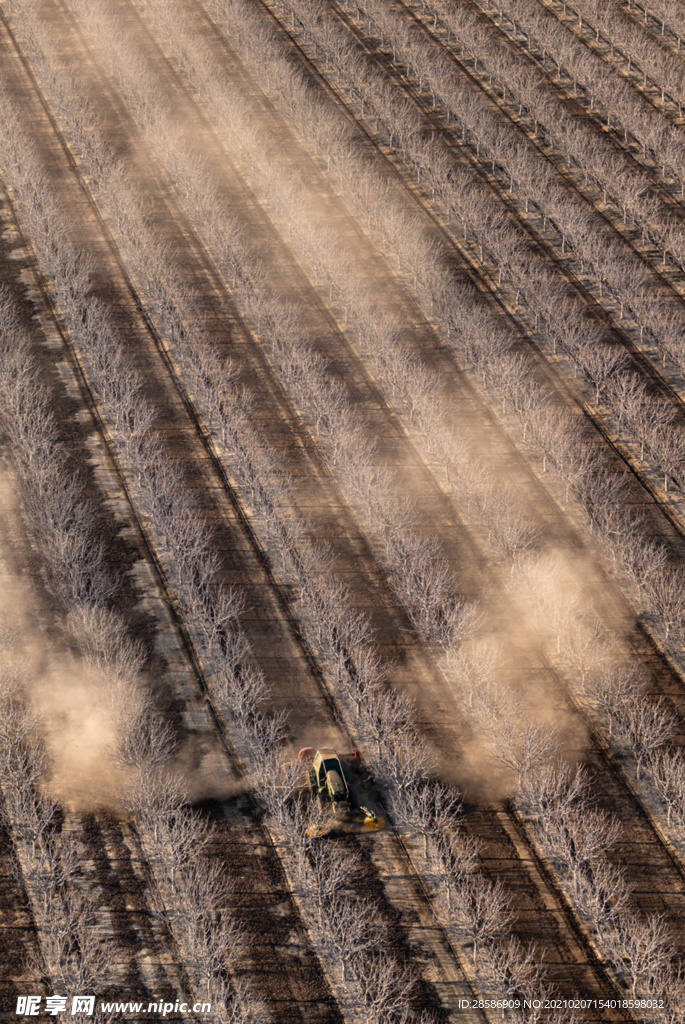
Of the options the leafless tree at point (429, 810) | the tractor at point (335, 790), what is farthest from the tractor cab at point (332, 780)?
the leafless tree at point (429, 810)

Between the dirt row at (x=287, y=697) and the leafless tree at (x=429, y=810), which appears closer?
the leafless tree at (x=429, y=810)

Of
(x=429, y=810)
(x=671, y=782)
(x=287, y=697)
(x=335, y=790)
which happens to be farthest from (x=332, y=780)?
(x=671, y=782)

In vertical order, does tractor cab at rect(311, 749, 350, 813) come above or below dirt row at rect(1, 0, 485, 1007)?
above

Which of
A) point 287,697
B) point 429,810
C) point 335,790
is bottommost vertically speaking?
point 287,697

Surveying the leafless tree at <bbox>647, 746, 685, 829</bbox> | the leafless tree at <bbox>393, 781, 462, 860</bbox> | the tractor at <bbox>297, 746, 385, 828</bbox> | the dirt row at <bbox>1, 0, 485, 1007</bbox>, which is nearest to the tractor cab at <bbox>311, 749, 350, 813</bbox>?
the tractor at <bbox>297, 746, 385, 828</bbox>

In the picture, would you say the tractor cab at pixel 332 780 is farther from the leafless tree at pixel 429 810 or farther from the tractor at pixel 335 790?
the leafless tree at pixel 429 810

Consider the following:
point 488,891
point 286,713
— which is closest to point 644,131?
point 286,713

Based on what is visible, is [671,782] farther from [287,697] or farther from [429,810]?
[287,697]

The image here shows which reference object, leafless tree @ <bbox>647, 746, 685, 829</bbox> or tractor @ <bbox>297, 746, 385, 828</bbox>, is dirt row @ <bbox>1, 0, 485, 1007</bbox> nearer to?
tractor @ <bbox>297, 746, 385, 828</bbox>
